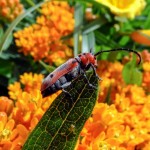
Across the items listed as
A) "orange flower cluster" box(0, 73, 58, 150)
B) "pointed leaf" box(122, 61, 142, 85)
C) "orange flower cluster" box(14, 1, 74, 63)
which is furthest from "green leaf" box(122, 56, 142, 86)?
"orange flower cluster" box(0, 73, 58, 150)

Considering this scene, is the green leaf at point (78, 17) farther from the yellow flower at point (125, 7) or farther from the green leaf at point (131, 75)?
the green leaf at point (131, 75)

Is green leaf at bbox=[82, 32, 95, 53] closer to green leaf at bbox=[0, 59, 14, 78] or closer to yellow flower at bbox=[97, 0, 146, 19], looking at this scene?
yellow flower at bbox=[97, 0, 146, 19]

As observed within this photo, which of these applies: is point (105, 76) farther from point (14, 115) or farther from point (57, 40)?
point (14, 115)

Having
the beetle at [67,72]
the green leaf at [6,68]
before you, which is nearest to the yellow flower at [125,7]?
the green leaf at [6,68]

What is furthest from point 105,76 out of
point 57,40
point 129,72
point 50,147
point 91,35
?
point 50,147

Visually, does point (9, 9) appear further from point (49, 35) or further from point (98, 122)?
point (98, 122)

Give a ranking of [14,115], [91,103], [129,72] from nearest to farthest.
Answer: [91,103] → [14,115] → [129,72]
